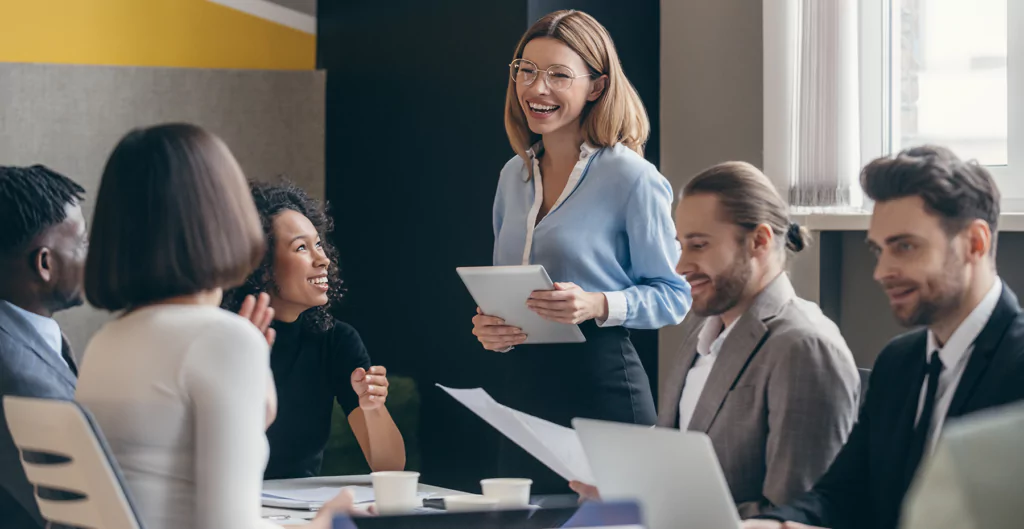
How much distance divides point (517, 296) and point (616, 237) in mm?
308

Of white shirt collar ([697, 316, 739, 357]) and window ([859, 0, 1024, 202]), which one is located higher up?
window ([859, 0, 1024, 202])

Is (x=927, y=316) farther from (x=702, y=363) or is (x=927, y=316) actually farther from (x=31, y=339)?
(x=31, y=339)

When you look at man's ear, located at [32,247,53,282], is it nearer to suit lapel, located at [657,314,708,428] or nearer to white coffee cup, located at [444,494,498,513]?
white coffee cup, located at [444,494,498,513]

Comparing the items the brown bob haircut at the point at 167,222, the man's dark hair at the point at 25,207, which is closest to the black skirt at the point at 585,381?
the man's dark hair at the point at 25,207

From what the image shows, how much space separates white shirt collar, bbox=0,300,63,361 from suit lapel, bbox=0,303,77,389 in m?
0.02

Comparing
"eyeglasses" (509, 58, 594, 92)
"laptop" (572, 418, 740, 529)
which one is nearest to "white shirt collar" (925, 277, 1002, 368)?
"laptop" (572, 418, 740, 529)

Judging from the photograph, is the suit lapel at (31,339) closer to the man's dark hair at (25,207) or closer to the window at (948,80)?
the man's dark hair at (25,207)

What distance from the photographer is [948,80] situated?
334 cm

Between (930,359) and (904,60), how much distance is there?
6.28 feet

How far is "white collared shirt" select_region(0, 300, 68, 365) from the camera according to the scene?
2.08 meters

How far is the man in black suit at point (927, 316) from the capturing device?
1.62 meters

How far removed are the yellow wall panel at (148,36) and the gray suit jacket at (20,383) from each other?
8.94 feet

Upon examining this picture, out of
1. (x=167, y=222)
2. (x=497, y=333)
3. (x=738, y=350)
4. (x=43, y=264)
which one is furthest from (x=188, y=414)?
(x=497, y=333)

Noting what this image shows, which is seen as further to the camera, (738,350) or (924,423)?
(738,350)
